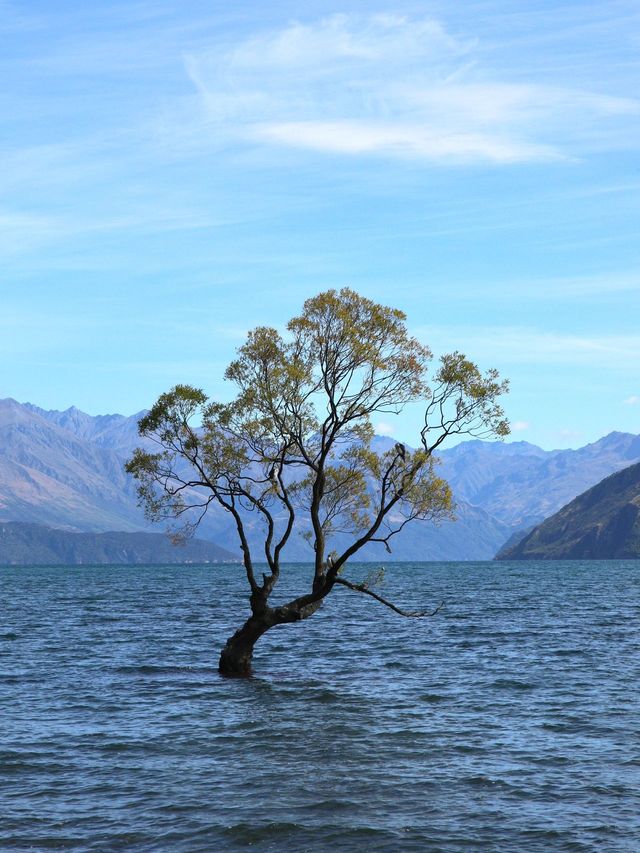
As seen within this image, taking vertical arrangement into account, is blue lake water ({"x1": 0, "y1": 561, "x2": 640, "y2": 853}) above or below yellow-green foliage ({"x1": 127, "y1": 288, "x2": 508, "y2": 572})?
below

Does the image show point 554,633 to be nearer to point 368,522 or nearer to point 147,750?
point 368,522

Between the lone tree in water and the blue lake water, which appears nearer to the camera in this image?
the blue lake water

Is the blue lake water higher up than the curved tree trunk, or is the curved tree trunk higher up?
the curved tree trunk

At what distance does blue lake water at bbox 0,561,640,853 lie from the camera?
2648 cm

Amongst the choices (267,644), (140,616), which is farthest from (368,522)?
(140,616)

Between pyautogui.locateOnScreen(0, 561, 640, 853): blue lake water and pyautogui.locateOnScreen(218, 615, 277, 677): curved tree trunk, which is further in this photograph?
pyautogui.locateOnScreen(218, 615, 277, 677): curved tree trunk

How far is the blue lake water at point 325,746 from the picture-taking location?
86.9ft

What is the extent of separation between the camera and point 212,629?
88.4 metres

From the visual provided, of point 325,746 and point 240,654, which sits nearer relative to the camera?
point 325,746

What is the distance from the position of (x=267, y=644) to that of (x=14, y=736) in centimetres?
3564

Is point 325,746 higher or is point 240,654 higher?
point 240,654

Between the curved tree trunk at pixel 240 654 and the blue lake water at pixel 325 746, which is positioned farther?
the curved tree trunk at pixel 240 654

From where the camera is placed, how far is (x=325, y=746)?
37.4 m

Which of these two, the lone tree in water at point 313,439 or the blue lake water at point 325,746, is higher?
the lone tree in water at point 313,439
